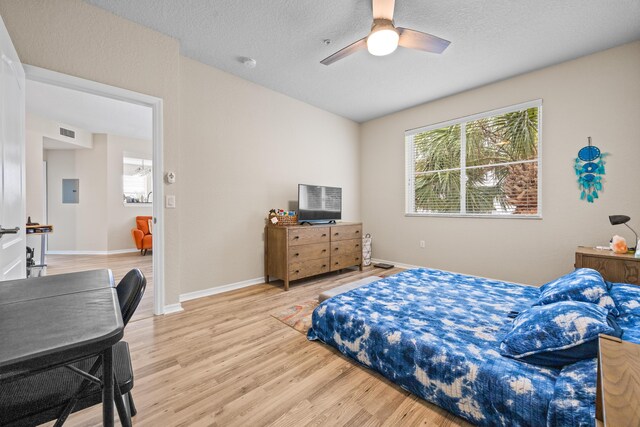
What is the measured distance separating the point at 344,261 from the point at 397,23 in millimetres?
3083

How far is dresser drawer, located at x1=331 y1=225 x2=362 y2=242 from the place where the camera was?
4.08 m

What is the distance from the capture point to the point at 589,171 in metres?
2.98

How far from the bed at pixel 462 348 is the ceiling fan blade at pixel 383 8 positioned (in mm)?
2245

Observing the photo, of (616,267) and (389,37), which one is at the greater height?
(389,37)

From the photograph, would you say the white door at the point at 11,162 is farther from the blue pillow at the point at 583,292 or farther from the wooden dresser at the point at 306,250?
the blue pillow at the point at 583,292

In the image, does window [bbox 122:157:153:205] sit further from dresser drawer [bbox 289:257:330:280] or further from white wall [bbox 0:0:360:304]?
dresser drawer [bbox 289:257:330:280]

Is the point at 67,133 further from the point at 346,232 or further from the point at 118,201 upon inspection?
the point at 346,232

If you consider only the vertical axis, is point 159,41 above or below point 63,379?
above

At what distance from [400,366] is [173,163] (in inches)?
106

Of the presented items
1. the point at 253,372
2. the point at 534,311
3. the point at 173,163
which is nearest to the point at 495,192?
the point at 534,311

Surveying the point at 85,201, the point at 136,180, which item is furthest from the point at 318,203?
the point at 85,201

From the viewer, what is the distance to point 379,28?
207 centimetres

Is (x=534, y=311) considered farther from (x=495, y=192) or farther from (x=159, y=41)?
(x=159, y=41)

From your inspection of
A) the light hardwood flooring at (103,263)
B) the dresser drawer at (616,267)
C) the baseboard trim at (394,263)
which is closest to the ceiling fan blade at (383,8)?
the dresser drawer at (616,267)
